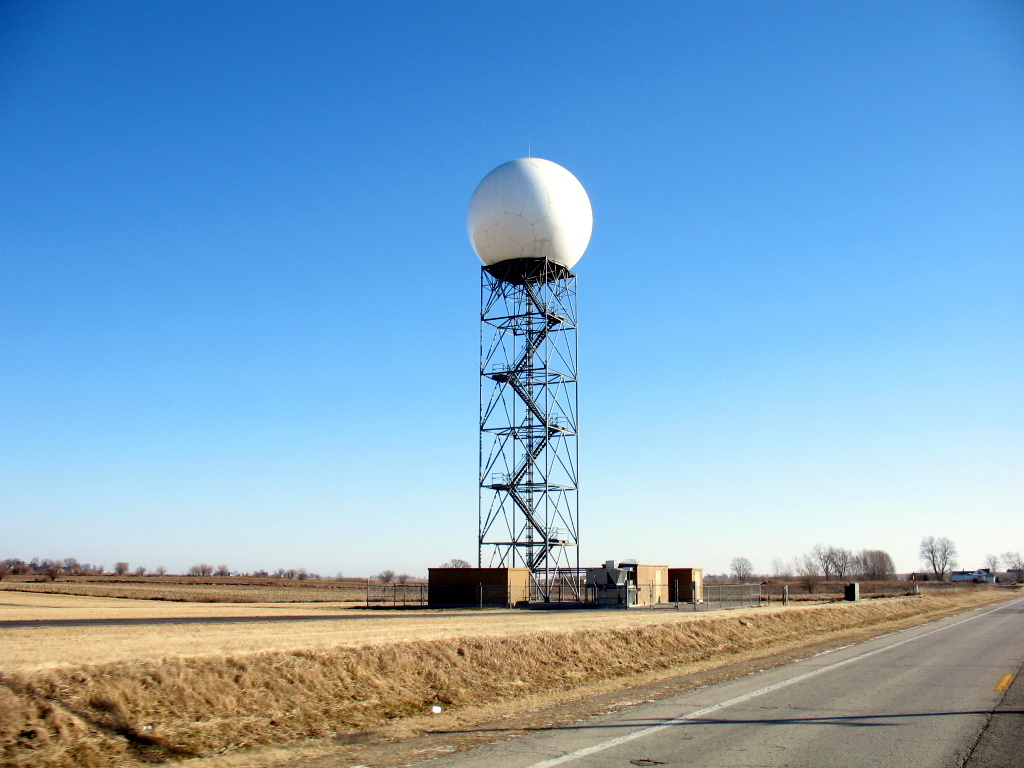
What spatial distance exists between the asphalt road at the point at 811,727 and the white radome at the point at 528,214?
3147cm

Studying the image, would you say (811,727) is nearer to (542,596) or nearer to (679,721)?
(679,721)

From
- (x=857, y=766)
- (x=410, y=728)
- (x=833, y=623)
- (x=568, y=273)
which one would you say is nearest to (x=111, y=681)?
(x=410, y=728)

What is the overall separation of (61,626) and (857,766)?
65.1 feet

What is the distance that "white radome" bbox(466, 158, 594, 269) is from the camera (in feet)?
148

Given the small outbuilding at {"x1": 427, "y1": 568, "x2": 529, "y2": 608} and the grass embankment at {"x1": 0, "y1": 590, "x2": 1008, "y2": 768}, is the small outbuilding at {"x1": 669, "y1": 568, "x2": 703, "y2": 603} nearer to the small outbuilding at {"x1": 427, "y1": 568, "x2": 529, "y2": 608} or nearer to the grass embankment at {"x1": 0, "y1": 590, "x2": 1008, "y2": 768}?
the small outbuilding at {"x1": 427, "y1": 568, "x2": 529, "y2": 608}

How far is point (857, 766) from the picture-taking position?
29.1ft

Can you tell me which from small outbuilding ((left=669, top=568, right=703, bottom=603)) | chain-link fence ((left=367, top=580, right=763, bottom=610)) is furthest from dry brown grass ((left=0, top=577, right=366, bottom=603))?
small outbuilding ((left=669, top=568, right=703, bottom=603))

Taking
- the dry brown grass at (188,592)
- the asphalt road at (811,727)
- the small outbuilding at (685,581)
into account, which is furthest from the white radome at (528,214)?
the asphalt road at (811,727)

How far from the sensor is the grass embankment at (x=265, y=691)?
10117 millimetres

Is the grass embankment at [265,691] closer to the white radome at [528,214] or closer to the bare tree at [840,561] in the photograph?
the white radome at [528,214]

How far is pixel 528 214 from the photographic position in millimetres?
45156

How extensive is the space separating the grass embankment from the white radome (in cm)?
2835

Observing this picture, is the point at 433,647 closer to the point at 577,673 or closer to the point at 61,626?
the point at 577,673

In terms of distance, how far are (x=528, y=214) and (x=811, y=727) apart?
122 feet
